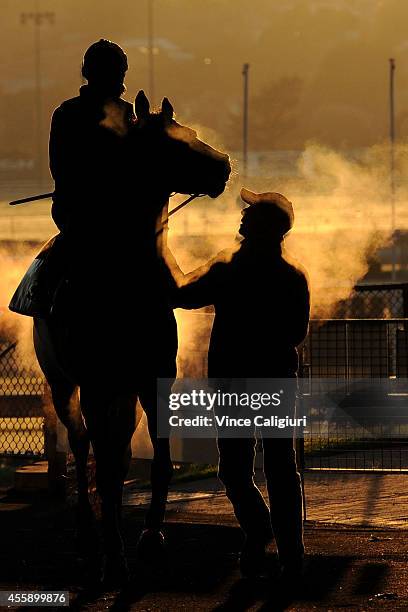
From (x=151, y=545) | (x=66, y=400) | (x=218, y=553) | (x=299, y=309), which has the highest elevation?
(x=299, y=309)

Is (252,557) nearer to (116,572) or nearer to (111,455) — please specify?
(116,572)

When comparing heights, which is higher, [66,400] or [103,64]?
[103,64]

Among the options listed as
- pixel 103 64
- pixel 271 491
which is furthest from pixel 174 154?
pixel 271 491

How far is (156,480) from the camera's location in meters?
7.88

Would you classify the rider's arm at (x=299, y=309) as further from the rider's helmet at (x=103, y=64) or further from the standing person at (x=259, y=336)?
the rider's helmet at (x=103, y=64)

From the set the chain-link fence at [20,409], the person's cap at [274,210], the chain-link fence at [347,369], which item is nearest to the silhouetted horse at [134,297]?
the person's cap at [274,210]

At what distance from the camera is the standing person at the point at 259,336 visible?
7.91m

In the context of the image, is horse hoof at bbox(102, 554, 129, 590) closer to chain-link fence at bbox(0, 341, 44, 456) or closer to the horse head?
the horse head

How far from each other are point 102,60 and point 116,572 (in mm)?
2647

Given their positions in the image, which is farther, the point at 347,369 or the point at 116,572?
the point at 347,369

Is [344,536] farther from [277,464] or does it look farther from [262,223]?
[262,223]

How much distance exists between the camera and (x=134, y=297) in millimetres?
7605

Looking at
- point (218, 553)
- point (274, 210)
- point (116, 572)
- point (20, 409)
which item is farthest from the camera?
point (20, 409)

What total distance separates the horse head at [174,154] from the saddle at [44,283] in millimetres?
697
